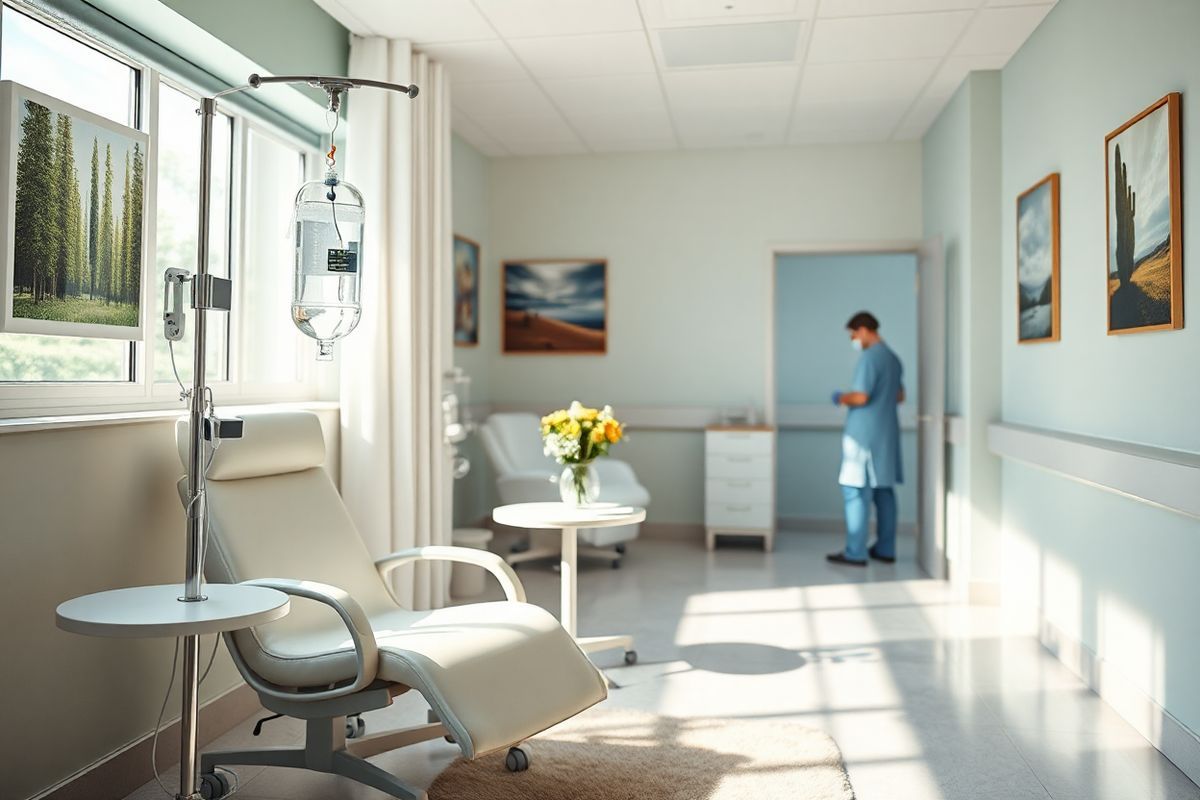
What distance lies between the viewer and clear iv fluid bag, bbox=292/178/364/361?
3.07 meters

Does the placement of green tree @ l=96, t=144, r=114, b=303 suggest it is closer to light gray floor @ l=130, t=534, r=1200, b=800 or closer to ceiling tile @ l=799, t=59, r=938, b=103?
light gray floor @ l=130, t=534, r=1200, b=800

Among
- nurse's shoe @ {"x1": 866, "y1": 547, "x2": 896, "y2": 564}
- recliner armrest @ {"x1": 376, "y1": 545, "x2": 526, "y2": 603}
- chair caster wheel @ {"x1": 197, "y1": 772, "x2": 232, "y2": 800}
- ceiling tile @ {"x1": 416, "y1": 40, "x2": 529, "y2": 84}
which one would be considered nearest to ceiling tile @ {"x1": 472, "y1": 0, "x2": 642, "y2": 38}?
ceiling tile @ {"x1": 416, "y1": 40, "x2": 529, "y2": 84}

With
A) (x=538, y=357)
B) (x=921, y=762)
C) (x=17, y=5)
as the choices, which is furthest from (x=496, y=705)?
(x=538, y=357)

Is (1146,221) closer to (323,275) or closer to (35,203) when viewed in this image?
(323,275)

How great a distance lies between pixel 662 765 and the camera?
2.85m

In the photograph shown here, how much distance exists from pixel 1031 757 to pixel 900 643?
4.27 feet

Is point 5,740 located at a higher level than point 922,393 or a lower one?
lower

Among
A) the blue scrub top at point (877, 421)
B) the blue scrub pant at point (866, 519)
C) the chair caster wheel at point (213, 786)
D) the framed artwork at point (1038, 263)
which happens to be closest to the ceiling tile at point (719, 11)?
the framed artwork at point (1038, 263)

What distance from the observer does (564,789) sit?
2.67m

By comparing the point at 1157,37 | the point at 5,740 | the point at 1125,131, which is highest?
the point at 1157,37

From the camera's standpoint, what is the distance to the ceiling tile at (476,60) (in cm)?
460

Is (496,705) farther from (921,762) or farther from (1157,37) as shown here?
A: (1157,37)

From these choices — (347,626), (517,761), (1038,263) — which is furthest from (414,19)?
(517,761)

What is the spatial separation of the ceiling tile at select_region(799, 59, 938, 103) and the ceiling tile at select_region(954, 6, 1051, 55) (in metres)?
0.26
